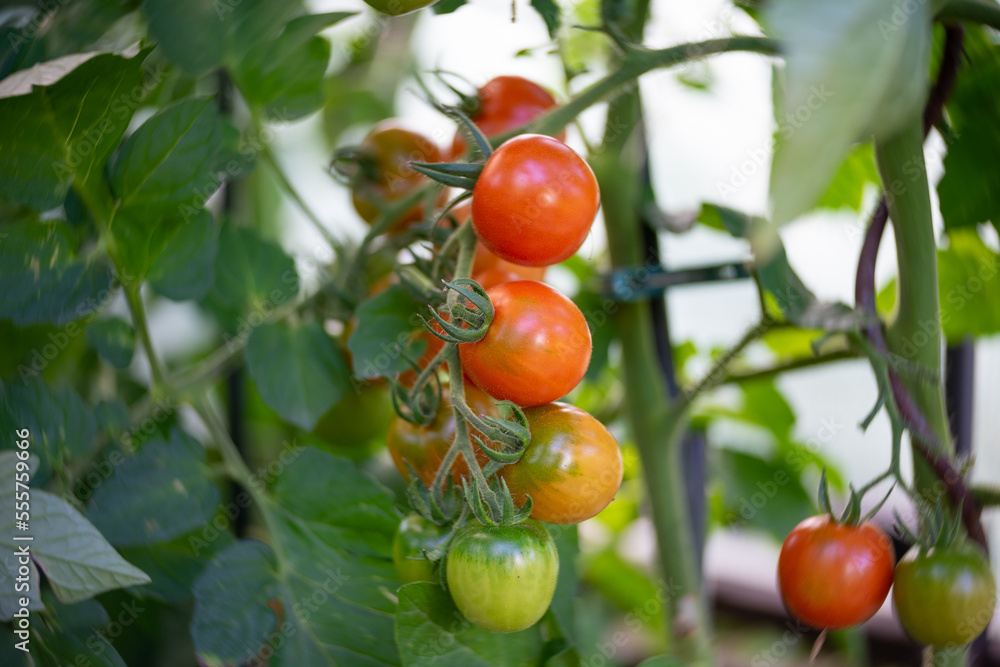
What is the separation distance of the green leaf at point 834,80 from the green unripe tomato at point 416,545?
0.59 ft

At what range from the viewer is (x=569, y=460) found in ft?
0.79

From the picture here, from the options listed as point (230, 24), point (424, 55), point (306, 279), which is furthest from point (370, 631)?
point (424, 55)

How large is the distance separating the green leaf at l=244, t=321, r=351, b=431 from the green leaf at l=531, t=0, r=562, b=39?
0.20 metres

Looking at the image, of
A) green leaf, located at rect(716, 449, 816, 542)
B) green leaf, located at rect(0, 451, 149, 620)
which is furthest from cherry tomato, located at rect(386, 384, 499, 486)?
green leaf, located at rect(716, 449, 816, 542)

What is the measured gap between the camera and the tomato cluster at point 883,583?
283 millimetres

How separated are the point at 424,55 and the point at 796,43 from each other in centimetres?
73

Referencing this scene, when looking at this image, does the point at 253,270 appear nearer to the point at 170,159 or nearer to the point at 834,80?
the point at 170,159

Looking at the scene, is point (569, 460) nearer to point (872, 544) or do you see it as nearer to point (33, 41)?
point (872, 544)

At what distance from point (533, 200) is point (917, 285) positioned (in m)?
0.19

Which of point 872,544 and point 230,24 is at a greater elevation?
point 230,24

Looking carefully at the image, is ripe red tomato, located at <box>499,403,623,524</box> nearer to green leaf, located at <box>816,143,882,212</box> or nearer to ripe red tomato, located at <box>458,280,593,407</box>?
ripe red tomato, located at <box>458,280,593,407</box>

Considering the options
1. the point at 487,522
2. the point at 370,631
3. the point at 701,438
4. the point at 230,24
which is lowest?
the point at 701,438

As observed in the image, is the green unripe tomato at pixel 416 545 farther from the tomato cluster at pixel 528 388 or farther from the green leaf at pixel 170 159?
the green leaf at pixel 170 159

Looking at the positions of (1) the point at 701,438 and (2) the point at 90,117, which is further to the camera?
(1) the point at 701,438
